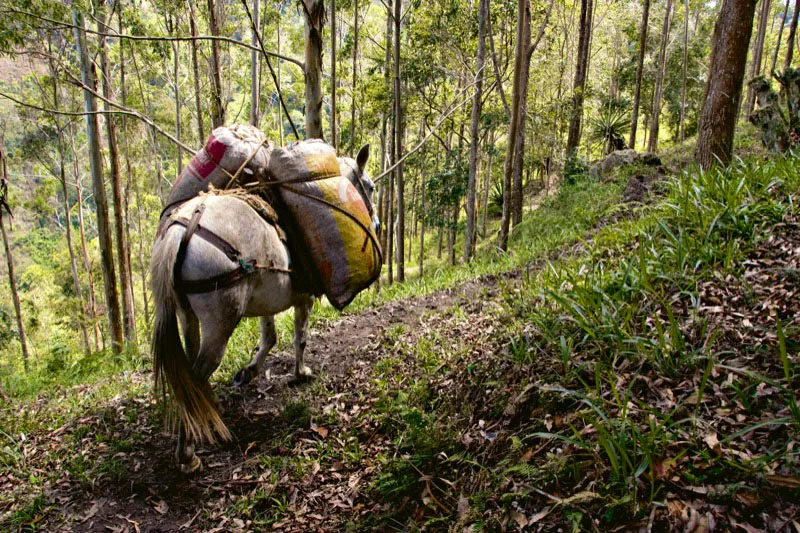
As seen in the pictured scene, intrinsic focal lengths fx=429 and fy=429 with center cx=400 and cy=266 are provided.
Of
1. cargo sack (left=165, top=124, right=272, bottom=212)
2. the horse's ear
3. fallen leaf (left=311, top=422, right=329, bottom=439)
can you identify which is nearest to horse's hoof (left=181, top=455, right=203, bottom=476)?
fallen leaf (left=311, top=422, right=329, bottom=439)

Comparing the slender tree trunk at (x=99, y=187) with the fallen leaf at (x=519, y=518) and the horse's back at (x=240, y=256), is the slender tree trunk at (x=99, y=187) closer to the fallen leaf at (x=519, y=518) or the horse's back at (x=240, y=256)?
the horse's back at (x=240, y=256)

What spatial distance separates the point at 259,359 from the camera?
13.1 feet

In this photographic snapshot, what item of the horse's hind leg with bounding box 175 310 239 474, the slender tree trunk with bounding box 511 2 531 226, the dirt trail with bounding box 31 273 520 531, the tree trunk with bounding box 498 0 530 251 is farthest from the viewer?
the slender tree trunk with bounding box 511 2 531 226

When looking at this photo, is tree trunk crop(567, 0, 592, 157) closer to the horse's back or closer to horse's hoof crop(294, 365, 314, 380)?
horse's hoof crop(294, 365, 314, 380)

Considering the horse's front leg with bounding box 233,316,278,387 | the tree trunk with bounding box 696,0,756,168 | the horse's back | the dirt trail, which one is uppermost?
the tree trunk with bounding box 696,0,756,168

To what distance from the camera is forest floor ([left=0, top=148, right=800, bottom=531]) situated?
1.75 meters

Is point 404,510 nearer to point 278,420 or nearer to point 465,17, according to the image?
point 278,420

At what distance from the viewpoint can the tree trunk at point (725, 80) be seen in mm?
4547

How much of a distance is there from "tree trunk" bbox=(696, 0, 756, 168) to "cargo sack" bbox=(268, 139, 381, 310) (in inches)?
154

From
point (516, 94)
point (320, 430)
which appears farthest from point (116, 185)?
point (320, 430)

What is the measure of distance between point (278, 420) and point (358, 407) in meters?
0.67

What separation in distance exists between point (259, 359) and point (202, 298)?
1.39m

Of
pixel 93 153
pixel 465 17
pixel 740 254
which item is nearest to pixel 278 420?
pixel 740 254

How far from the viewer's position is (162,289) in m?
2.68
